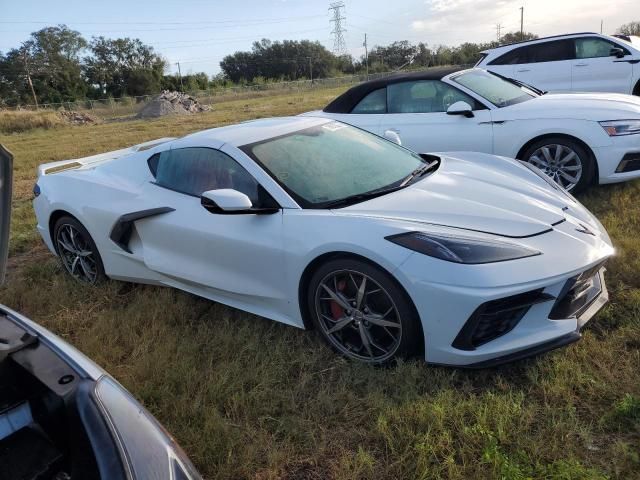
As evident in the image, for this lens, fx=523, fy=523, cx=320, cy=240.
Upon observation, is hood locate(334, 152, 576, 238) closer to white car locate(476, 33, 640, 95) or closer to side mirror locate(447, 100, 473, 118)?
side mirror locate(447, 100, 473, 118)

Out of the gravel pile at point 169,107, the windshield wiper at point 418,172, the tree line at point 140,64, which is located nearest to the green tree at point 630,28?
the tree line at point 140,64

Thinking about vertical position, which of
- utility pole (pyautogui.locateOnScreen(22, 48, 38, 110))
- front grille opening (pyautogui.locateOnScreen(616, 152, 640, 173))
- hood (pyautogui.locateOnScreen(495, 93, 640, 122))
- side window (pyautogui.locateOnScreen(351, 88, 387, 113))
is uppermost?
utility pole (pyautogui.locateOnScreen(22, 48, 38, 110))

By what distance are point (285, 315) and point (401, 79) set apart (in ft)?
12.2

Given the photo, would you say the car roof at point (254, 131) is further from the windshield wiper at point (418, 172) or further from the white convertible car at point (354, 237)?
the windshield wiper at point (418, 172)

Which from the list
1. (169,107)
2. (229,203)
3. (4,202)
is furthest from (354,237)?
(169,107)

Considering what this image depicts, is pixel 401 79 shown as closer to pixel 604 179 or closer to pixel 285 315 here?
pixel 604 179

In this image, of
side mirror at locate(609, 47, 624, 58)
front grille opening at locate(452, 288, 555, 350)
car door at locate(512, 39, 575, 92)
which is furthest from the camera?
car door at locate(512, 39, 575, 92)

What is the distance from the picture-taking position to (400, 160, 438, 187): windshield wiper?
3.33 metres

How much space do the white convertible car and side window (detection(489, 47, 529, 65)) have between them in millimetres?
6357

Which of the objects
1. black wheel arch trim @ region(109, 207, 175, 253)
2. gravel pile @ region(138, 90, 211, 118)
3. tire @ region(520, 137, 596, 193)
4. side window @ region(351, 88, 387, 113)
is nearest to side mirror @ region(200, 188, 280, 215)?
black wheel arch trim @ region(109, 207, 175, 253)

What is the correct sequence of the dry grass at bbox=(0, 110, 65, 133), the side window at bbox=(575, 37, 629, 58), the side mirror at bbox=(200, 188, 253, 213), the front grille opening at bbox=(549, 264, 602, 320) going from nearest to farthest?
the front grille opening at bbox=(549, 264, 602, 320)
the side mirror at bbox=(200, 188, 253, 213)
the side window at bbox=(575, 37, 629, 58)
the dry grass at bbox=(0, 110, 65, 133)

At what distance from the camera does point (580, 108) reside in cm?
496

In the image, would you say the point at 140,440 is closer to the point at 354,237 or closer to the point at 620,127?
the point at 354,237

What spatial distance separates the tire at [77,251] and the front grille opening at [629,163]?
4.64 metres
